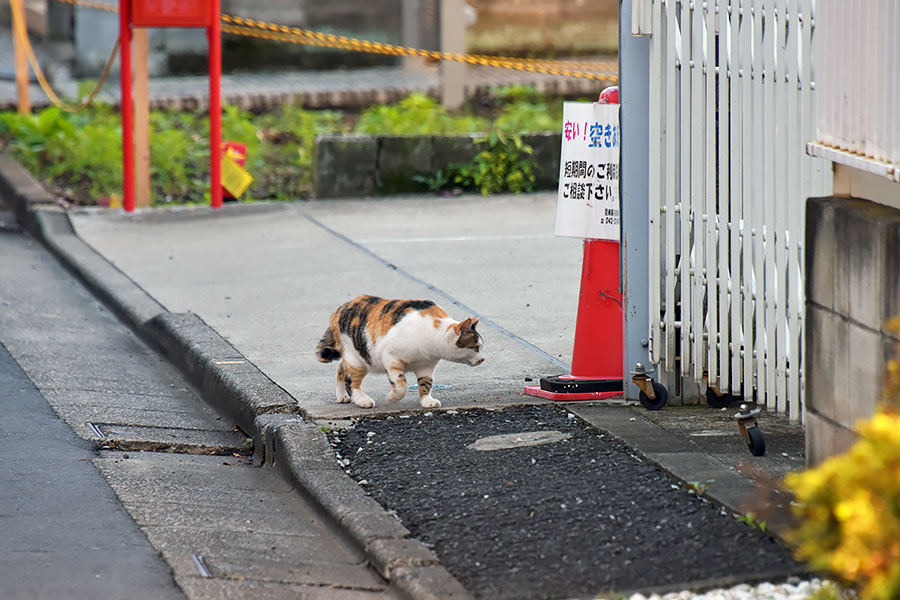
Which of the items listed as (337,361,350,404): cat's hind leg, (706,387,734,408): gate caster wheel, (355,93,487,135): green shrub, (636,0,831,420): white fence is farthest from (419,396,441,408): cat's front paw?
(355,93,487,135): green shrub

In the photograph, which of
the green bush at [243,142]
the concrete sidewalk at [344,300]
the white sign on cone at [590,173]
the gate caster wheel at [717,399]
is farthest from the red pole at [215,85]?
the gate caster wheel at [717,399]

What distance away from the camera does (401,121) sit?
13.8 meters

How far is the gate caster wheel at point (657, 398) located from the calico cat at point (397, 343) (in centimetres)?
74

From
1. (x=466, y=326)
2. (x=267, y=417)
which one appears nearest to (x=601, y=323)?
(x=466, y=326)

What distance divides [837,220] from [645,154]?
5.30 feet

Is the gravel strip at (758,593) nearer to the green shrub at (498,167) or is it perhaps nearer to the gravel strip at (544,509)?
the gravel strip at (544,509)

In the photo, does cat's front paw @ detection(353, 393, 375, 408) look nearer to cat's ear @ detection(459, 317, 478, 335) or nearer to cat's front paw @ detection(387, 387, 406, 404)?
cat's front paw @ detection(387, 387, 406, 404)

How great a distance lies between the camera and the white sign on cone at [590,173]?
6191 mm

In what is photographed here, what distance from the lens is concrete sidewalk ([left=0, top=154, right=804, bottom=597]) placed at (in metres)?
5.28

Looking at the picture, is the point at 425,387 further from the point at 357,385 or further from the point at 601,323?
the point at 601,323

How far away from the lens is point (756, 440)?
526 centimetres

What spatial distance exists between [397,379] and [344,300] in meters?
2.53

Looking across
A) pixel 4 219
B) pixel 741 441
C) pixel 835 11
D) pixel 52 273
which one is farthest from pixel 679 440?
pixel 4 219

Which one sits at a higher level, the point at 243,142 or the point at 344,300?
the point at 243,142
